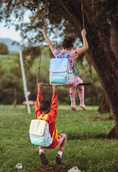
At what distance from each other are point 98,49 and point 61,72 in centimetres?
111

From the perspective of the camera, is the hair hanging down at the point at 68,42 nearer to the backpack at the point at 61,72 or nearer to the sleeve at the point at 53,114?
the backpack at the point at 61,72

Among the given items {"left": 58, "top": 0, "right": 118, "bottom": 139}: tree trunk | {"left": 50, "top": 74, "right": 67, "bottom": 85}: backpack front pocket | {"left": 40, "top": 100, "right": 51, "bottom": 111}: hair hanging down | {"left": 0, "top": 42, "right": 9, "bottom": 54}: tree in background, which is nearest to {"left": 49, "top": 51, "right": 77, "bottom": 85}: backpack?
{"left": 50, "top": 74, "right": 67, "bottom": 85}: backpack front pocket

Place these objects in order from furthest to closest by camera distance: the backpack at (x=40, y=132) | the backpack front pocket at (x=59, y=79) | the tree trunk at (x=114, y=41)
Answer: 1. the tree trunk at (x=114, y=41)
2. the backpack front pocket at (x=59, y=79)
3. the backpack at (x=40, y=132)

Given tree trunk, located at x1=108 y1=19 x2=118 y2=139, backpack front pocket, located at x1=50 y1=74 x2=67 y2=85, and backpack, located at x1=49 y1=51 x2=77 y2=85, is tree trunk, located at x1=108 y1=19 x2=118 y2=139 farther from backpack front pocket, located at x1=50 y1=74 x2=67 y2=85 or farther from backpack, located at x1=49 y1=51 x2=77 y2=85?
backpack front pocket, located at x1=50 y1=74 x2=67 y2=85

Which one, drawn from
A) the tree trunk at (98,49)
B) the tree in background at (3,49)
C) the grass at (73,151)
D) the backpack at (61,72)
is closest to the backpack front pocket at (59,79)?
the backpack at (61,72)

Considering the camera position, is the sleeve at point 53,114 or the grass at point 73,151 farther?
the grass at point 73,151

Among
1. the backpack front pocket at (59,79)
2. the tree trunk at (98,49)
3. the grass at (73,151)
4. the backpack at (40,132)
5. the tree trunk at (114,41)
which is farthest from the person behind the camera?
the tree trunk at (114,41)

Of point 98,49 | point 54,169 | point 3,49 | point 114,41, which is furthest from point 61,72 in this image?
→ point 3,49

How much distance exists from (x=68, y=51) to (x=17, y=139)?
15.0 feet

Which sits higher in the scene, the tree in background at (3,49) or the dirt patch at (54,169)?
the tree in background at (3,49)

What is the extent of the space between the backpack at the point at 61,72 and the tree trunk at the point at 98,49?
0.90 m

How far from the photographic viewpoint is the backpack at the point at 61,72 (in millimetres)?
3738

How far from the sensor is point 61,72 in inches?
149

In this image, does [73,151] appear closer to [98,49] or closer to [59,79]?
[98,49]
